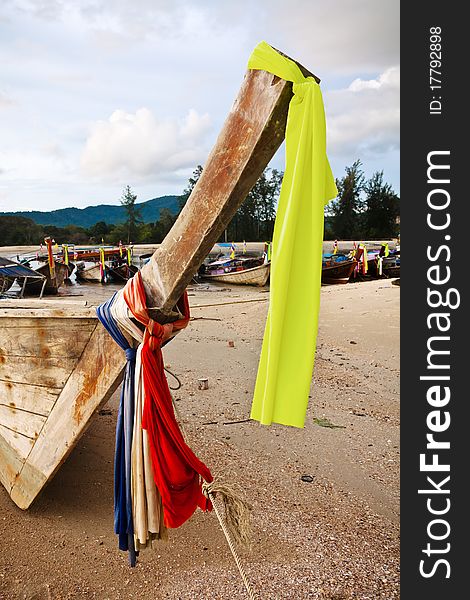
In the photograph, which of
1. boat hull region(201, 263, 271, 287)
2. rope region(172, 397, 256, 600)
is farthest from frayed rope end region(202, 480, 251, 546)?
boat hull region(201, 263, 271, 287)

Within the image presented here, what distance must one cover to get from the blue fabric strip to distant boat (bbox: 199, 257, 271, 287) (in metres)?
18.6

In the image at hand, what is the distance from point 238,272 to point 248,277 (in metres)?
0.64

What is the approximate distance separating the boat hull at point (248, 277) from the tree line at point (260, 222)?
29853 millimetres

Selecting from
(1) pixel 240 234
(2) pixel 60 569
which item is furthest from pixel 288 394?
(1) pixel 240 234

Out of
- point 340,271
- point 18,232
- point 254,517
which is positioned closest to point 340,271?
point 340,271

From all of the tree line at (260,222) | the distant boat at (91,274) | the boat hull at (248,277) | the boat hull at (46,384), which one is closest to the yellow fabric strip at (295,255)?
the boat hull at (46,384)

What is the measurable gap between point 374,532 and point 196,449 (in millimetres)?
1713

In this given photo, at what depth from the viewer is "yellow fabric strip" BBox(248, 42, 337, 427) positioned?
189 centimetres

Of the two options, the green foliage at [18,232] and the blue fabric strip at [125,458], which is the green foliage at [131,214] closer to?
the green foliage at [18,232]

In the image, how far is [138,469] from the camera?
238 centimetres

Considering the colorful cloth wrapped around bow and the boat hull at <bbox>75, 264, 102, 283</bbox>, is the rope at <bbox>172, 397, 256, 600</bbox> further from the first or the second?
the boat hull at <bbox>75, 264, 102, 283</bbox>

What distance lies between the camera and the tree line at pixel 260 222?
5472 cm

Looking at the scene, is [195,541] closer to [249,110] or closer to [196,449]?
[196,449]

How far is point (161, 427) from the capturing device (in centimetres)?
239
